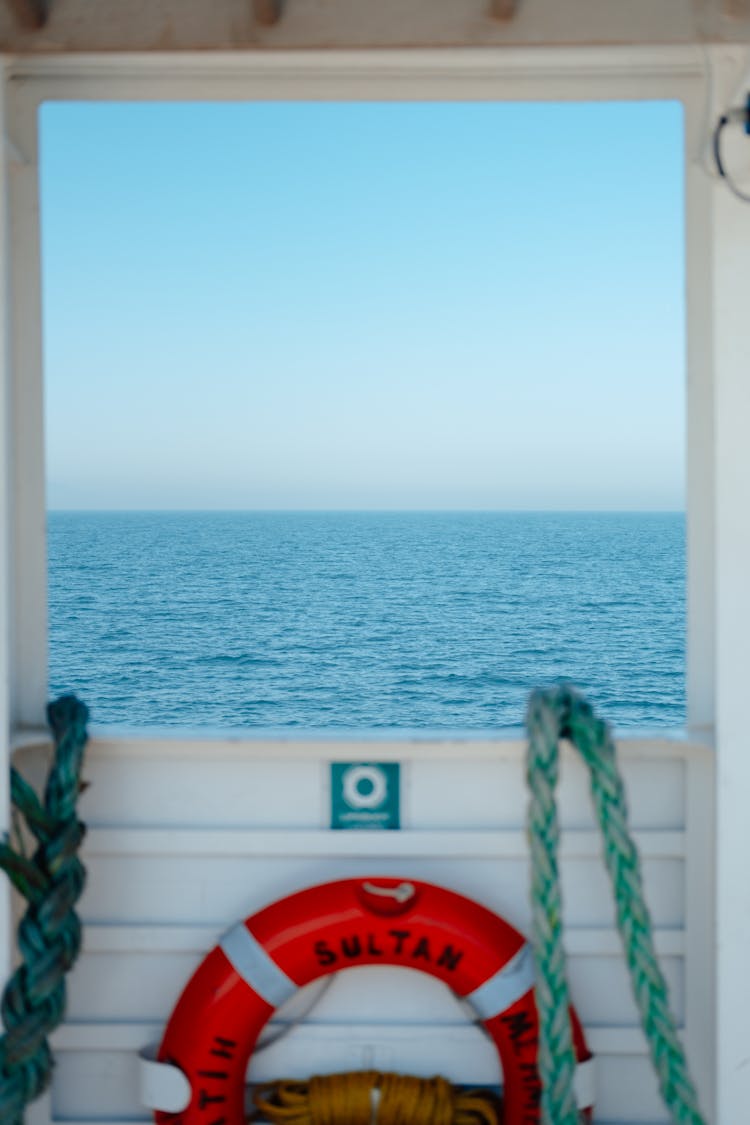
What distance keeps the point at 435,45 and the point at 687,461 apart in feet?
1.96

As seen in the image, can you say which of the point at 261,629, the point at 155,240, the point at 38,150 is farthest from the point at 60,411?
the point at 38,150

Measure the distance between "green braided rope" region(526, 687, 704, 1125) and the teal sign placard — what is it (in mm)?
269

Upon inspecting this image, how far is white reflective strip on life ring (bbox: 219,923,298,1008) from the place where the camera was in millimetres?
1401

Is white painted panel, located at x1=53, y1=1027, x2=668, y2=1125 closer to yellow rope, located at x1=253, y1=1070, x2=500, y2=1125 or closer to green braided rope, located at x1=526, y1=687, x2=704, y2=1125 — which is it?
yellow rope, located at x1=253, y1=1070, x2=500, y2=1125

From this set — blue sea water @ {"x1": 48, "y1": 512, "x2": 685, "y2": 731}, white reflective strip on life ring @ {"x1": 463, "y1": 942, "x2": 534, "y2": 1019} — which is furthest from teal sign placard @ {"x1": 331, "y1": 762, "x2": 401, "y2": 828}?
blue sea water @ {"x1": 48, "y1": 512, "x2": 685, "y2": 731}

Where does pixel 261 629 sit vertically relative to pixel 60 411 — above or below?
below

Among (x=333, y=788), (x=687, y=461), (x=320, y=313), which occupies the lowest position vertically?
(x=333, y=788)

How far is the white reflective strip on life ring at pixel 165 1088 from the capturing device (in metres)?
1.39

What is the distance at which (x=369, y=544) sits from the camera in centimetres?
5853

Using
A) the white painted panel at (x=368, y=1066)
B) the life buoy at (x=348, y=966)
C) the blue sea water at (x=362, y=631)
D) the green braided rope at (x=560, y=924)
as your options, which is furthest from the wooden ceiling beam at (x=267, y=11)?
the blue sea water at (x=362, y=631)

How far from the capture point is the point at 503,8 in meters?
1.23

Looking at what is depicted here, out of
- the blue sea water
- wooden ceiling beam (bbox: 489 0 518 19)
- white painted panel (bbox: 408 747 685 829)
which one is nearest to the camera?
wooden ceiling beam (bbox: 489 0 518 19)

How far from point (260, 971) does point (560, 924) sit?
0.40 m

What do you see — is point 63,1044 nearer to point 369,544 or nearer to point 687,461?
point 687,461
